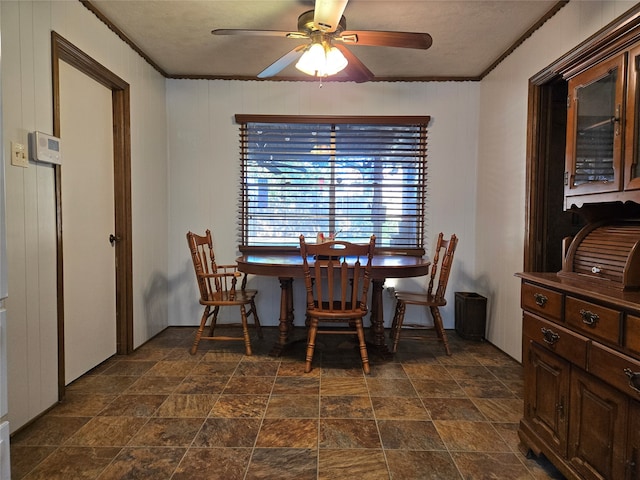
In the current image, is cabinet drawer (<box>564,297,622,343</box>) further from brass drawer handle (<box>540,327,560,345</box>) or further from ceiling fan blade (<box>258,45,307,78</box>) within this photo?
ceiling fan blade (<box>258,45,307,78</box>)

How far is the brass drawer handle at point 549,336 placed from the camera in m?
1.45

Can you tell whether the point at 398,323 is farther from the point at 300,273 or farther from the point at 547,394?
the point at 547,394

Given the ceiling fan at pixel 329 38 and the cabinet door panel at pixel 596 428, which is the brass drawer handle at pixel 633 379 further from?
the ceiling fan at pixel 329 38

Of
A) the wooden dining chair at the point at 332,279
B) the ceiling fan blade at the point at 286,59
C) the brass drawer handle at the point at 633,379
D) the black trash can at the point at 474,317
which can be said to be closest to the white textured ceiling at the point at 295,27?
the ceiling fan blade at the point at 286,59

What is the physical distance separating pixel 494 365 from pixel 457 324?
30.9 inches

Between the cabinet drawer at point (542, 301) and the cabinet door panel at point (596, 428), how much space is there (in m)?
0.23

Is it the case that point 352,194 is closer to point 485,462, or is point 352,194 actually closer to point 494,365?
point 494,365

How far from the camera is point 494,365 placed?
8.96 ft

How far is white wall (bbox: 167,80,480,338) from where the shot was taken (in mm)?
3602

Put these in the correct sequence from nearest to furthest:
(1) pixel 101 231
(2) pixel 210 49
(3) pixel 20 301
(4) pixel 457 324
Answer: (3) pixel 20 301 → (1) pixel 101 231 → (2) pixel 210 49 → (4) pixel 457 324

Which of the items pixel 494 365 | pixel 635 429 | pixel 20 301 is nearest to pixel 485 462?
pixel 635 429

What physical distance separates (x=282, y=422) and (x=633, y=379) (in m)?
1.52

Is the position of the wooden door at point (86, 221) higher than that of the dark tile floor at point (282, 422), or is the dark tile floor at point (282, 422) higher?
the wooden door at point (86, 221)

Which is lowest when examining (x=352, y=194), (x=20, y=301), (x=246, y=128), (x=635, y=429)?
(x=635, y=429)
